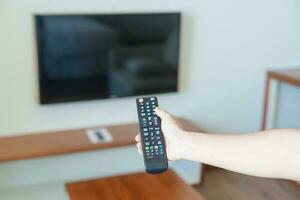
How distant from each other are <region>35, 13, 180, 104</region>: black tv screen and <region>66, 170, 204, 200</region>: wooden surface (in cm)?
63

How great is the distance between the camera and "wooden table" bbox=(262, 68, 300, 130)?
295 centimetres

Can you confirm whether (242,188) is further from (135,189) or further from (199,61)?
(135,189)

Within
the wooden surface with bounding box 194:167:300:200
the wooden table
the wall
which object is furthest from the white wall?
the wooden surface with bounding box 194:167:300:200

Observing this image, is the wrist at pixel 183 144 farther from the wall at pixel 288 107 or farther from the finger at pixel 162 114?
the wall at pixel 288 107

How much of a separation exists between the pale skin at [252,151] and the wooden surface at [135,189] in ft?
3.60

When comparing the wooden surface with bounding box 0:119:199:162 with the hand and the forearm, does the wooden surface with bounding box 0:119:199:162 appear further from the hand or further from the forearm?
the forearm

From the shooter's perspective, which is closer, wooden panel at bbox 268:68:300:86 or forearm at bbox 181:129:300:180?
forearm at bbox 181:129:300:180

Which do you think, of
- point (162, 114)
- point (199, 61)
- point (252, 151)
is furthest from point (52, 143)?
point (252, 151)

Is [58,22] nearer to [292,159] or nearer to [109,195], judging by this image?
[109,195]

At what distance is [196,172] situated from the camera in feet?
10.0

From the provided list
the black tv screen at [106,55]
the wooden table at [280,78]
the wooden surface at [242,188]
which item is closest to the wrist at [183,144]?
the black tv screen at [106,55]

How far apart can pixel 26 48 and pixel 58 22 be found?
24 centimetres

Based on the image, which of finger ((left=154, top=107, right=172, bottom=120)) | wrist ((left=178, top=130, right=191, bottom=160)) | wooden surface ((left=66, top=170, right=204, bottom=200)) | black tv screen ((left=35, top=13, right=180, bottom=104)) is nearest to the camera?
wrist ((left=178, top=130, right=191, bottom=160))

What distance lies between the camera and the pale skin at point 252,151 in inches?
38.6
